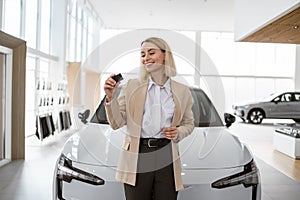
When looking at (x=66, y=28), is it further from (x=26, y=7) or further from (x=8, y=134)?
(x=8, y=134)

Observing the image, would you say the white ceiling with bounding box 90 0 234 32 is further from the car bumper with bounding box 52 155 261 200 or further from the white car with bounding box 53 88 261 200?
the car bumper with bounding box 52 155 261 200

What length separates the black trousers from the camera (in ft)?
4.88

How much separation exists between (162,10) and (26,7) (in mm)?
5345

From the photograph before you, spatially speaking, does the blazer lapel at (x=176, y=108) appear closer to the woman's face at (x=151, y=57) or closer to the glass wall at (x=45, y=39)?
the woman's face at (x=151, y=57)

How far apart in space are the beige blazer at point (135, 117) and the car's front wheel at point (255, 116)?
442 inches

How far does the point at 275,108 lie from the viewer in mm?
12016

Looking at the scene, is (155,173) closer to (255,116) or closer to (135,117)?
(135,117)

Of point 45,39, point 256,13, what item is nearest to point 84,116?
point 256,13

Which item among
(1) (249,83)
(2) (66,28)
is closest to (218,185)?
(2) (66,28)

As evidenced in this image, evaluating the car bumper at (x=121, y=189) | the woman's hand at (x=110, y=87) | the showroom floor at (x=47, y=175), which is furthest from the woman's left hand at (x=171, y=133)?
the showroom floor at (x=47, y=175)

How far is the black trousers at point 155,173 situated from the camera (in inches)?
58.6

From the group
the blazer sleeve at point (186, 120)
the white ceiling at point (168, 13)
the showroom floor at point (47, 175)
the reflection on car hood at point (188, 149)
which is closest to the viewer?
the blazer sleeve at point (186, 120)

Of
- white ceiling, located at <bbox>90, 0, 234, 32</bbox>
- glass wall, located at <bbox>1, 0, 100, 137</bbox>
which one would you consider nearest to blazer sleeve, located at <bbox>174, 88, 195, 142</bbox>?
glass wall, located at <bbox>1, 0, 100, 137</bbox>

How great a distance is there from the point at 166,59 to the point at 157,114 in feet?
0.77
